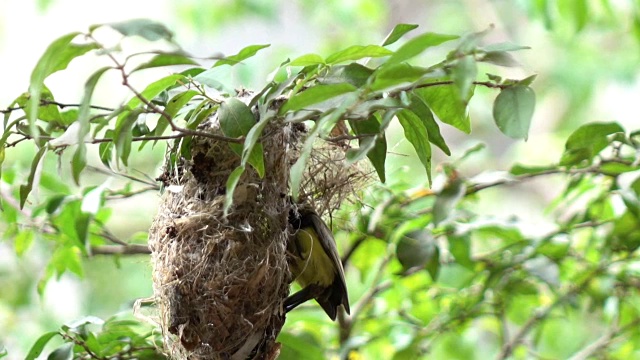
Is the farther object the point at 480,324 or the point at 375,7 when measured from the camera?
the point at 375,7

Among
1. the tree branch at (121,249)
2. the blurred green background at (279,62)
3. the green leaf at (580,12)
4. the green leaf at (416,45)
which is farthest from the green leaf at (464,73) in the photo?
the blurred green background at (279,62)

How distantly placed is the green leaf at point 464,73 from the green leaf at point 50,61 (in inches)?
12.7

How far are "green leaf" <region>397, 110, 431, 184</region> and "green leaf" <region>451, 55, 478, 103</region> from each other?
0.59ft

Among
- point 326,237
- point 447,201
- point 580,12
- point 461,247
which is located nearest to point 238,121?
point 326,237

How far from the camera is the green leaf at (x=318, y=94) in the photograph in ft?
2.44

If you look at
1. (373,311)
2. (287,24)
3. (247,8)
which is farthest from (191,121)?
(287,24)

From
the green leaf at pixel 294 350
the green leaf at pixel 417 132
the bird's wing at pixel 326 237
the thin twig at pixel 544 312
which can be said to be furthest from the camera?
the thin twig at pixel 544 312

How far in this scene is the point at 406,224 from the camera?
1.56 metres

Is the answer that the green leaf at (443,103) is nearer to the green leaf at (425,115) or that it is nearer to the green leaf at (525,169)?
the green leaf at (425,115)

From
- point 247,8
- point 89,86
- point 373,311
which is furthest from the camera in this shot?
point 247,8

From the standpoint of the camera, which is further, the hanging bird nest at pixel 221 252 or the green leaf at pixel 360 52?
the hanging bird nest at pixel 221 252

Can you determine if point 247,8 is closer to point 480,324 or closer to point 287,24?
point 287,24

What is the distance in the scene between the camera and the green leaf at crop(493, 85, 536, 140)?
800 mm

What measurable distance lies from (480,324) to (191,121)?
1.72 metres
